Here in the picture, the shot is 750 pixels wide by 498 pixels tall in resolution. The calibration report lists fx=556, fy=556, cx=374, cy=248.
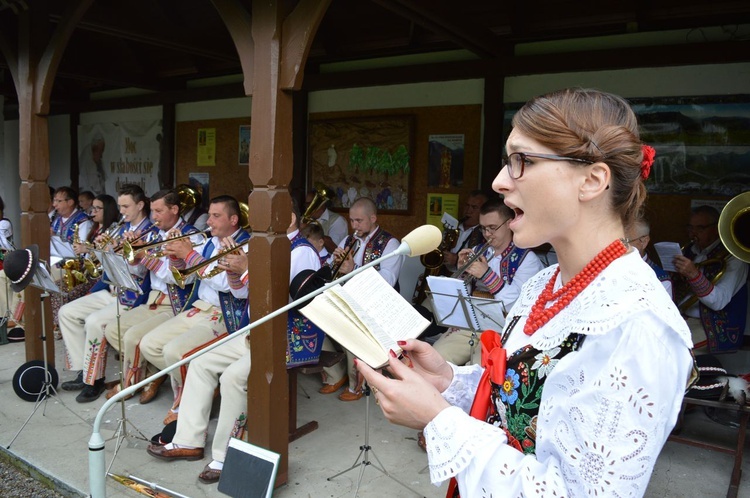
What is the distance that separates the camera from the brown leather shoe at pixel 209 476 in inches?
137

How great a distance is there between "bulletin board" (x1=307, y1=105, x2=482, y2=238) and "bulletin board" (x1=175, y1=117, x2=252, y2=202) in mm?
1930

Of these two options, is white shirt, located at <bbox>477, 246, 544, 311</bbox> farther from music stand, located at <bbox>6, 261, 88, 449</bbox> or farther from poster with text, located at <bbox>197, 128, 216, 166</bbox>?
poster with text, located at <bbox>197, 128, 216, 166</bbox>

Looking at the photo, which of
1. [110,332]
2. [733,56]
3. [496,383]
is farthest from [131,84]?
[496,383]

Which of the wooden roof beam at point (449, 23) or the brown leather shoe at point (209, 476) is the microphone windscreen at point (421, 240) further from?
the wooden roof beam at point (449, 23)

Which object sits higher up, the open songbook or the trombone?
the open songbook

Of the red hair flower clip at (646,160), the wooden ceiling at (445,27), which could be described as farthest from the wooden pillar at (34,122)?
the red hair flower clip at (646,160)

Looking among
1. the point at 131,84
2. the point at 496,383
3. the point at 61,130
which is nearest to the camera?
the point at 496,383

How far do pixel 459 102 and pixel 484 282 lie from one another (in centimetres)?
264

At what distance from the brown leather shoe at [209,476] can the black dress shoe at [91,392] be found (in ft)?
6.21

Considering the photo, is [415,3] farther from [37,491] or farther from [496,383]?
[37,491]

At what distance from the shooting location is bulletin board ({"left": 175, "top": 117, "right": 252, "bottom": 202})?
25.8 ft

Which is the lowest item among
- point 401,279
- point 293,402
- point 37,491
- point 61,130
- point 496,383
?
Answer: point 37,491

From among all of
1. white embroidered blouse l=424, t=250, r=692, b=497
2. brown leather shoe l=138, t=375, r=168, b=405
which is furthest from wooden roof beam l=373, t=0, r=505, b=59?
brown leather shoe l=138, t=375, r=168, b=405

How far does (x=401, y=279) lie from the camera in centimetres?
647
